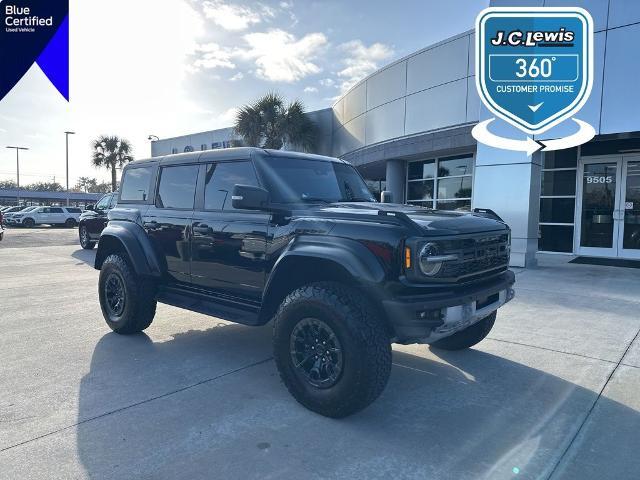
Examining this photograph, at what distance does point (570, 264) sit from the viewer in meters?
11.9

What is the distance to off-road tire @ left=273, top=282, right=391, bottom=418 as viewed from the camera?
3027 mm

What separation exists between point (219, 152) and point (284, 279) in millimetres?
1603

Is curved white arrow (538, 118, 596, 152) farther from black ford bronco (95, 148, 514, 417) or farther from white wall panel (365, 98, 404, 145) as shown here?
black ford bronco (95, 148, 514, 417)

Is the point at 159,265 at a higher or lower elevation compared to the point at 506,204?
lower

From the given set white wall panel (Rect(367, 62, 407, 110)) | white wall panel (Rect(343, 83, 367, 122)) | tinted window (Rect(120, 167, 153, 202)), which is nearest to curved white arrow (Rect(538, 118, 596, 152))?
white wall panel (Rect(367, 62, 407, 110))

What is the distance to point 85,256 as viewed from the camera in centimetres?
1334

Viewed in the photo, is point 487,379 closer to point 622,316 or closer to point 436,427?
point 436,427

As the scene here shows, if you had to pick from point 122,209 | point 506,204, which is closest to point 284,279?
point 122,209

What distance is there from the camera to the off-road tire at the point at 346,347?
9.93 feet

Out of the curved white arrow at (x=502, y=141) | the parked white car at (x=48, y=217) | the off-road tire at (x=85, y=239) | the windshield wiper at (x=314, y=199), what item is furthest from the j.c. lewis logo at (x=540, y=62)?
the parked white car at (x=48, y=217)

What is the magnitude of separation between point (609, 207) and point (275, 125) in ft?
46.8

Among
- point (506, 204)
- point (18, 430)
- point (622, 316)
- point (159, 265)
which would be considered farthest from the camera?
point (506, 204)

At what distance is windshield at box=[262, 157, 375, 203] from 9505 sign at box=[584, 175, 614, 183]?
1165 centimetres

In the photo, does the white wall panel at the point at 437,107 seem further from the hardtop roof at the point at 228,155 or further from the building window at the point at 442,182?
the hardtop roof at the point at 228,155
